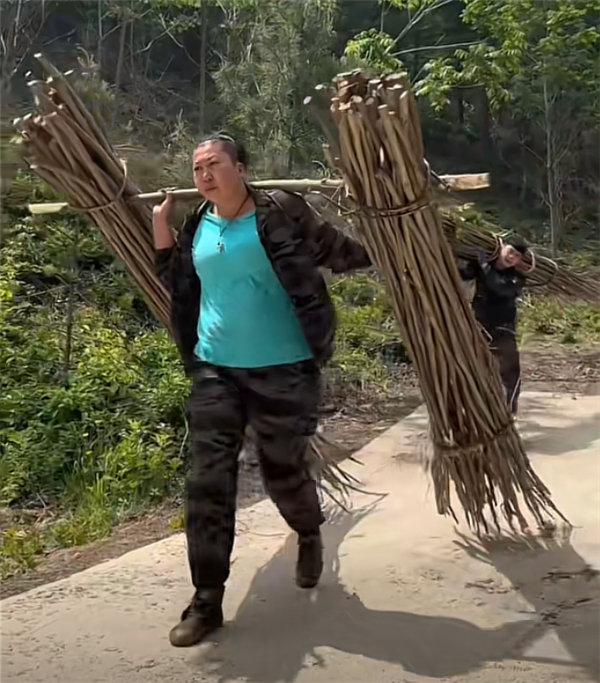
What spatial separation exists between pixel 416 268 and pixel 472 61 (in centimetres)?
39

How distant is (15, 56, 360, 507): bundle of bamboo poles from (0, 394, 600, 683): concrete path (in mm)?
235

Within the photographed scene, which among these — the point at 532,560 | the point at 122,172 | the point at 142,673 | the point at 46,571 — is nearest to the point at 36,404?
the point at 46,571

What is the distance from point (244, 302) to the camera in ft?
4.92

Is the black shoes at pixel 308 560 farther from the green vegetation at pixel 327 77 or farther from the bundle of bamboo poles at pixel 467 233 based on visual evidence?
the bundle of bamboo poles at pixel 467 233

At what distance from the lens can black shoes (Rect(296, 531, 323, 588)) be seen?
5.49 ft

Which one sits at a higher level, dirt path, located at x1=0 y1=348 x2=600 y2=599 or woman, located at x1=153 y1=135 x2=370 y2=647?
woman, located at x1=153 y1=135 x2=370 y2=647

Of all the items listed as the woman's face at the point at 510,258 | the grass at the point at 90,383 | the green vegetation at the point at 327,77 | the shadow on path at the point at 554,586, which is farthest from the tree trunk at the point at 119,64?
the shadow on path at the point at 554,586

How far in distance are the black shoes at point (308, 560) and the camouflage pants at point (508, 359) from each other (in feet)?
1.51

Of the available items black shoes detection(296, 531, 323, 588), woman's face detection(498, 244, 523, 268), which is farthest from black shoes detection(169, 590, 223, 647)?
woman's face detection(498, 244, 523, 268)

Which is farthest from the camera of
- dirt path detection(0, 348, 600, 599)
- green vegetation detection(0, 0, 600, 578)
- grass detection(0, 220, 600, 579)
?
grass detection(0, 220, 600, 579)

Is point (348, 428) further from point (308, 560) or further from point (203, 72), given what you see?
point (203, 72)

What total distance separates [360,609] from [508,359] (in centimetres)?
66

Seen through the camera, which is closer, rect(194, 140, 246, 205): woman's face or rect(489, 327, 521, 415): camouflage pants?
rect(194, 140, 246, 205): woman's face

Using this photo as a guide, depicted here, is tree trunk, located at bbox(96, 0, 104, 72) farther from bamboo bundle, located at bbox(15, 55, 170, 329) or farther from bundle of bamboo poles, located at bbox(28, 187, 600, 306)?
bundle of bamboo poles, located at bbox(28, 187, 600, 306)
